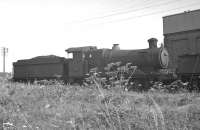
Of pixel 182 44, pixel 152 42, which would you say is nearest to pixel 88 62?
pixel 152 42

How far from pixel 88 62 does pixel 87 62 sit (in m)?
0.09

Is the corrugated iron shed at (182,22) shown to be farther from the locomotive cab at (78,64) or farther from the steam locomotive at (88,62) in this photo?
the locomotive cab at (78,64)

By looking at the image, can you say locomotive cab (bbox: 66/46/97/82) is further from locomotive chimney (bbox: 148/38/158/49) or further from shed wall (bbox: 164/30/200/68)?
shed wall (bbox: 164/30/200/68)

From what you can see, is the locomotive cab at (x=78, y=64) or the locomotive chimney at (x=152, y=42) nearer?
the locomotive chimney at (x=152, y=42)

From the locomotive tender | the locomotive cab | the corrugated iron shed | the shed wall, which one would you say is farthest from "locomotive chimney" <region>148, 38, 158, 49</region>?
the corrugated iron shed

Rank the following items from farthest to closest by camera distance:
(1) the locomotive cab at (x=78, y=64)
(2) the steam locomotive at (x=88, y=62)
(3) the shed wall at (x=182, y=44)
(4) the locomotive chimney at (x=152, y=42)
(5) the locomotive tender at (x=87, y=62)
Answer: (3) the shed wall at (x=182, y=44) < (1) the locomotive cab at (x=78, y=64) < (4) the locomotive chimney at (x=152, y=42) < (5) the locomotive tender at (x=87, y=62) < (2) the steam locomotive at (x=88, y=62)

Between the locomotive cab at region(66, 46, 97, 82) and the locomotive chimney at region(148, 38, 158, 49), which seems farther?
the locomotive cab at region(66, 46, 97, 82)

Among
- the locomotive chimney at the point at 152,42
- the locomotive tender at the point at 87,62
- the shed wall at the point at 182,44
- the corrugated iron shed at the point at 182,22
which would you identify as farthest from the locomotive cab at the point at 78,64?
the corrugated iron shed at the point at 182,22

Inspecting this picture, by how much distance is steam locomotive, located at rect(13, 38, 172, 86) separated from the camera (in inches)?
738

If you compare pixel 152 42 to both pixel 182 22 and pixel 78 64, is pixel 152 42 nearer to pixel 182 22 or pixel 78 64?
pixel 78 64

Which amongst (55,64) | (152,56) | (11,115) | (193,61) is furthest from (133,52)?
(11,115)

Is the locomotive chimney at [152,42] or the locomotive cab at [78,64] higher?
the locomotive chimney at [152,42]

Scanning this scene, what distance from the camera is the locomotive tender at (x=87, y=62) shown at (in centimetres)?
1888

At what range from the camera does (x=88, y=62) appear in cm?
2144
